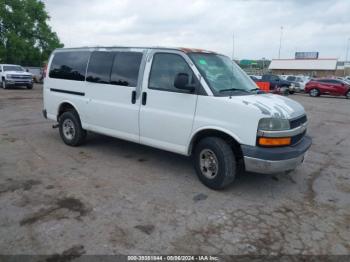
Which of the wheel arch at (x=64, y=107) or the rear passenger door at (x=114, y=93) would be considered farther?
the wheel arch at (x=64, y=107)

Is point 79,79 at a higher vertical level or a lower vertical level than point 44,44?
lower

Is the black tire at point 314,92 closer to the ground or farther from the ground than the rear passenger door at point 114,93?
closer to the ground

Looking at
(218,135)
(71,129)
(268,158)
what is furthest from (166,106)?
(71,129)

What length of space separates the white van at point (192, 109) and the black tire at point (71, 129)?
113mm

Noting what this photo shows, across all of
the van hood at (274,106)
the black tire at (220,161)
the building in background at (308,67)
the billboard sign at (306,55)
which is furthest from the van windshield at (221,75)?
the billboard sign at (306,55)

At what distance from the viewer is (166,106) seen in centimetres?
524

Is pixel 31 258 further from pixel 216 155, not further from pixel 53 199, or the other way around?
pixel 216 155

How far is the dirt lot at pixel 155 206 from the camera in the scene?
3.48 m

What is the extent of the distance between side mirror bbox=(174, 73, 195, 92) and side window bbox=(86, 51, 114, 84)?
1.80m

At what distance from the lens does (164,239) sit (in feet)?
11.7

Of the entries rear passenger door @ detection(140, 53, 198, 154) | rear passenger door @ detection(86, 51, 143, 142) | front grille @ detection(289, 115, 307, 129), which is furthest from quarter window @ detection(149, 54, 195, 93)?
front grille @ detection(289, 115, 307, 129)

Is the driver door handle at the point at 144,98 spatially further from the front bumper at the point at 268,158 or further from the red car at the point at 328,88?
the red car at the point at 328,88

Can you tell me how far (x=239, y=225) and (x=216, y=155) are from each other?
1136mm

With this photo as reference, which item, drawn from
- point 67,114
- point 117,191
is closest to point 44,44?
point 67,114
